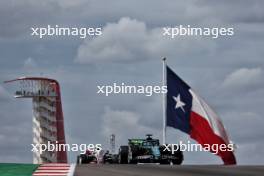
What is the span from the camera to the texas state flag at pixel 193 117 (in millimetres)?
41688

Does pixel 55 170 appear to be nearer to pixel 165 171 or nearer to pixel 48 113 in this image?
pixel 165 171

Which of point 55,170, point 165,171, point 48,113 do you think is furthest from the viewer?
point 48,113

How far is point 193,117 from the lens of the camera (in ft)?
142

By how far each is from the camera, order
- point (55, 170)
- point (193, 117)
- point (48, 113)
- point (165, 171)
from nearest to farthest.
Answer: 1. point (55, 170)
2. point (165, 171)
3. point (193, 117)
4. point (48, 113)

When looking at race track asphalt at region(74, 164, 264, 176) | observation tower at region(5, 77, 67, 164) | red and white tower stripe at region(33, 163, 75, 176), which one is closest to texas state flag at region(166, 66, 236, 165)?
race track asphalt at region(74, 164, 264, 176)

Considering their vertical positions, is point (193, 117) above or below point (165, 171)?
above

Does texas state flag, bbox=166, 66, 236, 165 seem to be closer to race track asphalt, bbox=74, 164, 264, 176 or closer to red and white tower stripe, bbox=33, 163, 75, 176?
race track asphalt, bbox=74, 164, 264, 176

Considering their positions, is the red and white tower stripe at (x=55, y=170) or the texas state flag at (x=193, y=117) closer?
the red and white tower stripe at (x=55, y=170)

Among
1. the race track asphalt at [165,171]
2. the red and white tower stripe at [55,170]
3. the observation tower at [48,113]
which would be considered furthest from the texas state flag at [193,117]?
the observation tower at [48,113]

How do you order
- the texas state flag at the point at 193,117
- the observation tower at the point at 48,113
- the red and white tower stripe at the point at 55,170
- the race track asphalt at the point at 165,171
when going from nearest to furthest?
the red and white tower stripe at the point at 55,170 → the race track asphalt at the point at 165,171 → the texas state flag at the point at 193,117 → the observation tower at the point at 48,113

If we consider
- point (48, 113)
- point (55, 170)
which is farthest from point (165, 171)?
point (48, 113)

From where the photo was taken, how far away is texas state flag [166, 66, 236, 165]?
137 ft

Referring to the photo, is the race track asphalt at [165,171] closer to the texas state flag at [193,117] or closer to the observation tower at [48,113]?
the texas state flag at [193,117]

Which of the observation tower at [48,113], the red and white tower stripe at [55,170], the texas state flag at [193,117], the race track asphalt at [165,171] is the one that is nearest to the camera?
the red and white tower stripe at [55,170]
